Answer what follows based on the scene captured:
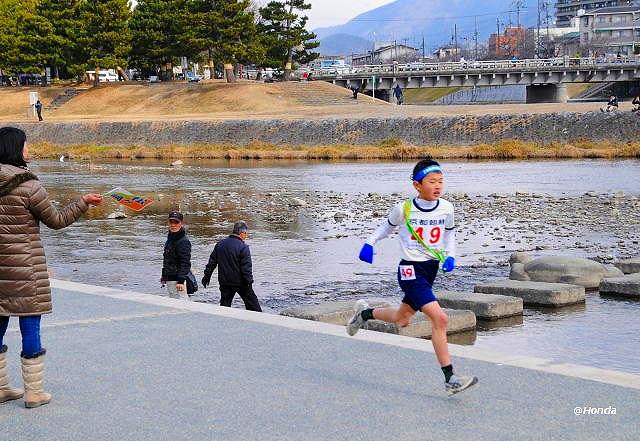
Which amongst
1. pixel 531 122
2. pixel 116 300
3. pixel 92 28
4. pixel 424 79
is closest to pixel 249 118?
pixel 531 122

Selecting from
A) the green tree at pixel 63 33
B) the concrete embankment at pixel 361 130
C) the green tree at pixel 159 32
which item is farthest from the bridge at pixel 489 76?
the concrete embankment at pixel 361 130

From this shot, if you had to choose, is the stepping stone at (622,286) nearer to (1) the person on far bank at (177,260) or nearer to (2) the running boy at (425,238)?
(1) the person on far bank at (177,260)

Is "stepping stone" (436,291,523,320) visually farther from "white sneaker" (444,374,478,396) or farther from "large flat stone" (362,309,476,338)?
"white sneaker" (444,374,478,396)

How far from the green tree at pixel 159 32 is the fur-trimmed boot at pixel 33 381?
7321 cm

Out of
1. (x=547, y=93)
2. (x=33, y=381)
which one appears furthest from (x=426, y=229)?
(x=547, y=93)

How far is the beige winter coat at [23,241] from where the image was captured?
6277 millimetres

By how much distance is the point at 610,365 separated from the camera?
980 cm

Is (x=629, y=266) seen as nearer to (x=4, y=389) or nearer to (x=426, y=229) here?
(x=426, y=229)

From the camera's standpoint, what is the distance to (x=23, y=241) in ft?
20.7

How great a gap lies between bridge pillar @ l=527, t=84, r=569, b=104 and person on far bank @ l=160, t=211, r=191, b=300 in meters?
82.5

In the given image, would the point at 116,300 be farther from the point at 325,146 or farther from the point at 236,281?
the point at 325,146

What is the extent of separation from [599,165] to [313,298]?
99.6ft

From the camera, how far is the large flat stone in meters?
10.3

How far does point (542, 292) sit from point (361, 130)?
44675 millimetres
